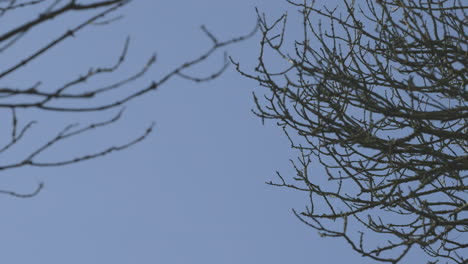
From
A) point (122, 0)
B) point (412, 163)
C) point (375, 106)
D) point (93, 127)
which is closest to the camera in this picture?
point (122, 0)

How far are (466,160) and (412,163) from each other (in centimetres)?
54

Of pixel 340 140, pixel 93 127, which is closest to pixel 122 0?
pixel 93 127

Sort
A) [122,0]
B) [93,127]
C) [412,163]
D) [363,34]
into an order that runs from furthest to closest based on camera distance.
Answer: [363,34]
[412,163]
[93,127]
[122,0]

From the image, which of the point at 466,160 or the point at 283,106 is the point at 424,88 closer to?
the point at 466,160

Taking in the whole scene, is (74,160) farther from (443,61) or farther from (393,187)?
(443,61)

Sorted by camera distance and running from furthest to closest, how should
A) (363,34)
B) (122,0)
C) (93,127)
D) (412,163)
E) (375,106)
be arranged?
(363,34)
(412,163)
(375,106)
(93,127)
(122,0)

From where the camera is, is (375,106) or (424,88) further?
(424,88)

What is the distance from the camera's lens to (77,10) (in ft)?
8.09

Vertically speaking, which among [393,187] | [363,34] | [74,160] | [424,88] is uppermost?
[363,34]

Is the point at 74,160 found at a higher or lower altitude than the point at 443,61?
lower

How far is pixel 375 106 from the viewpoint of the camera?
17.6 ft

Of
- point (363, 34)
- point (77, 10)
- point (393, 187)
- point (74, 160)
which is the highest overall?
point (363, 34)

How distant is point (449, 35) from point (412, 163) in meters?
1.22

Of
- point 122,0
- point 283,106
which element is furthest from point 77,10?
point 283,106
